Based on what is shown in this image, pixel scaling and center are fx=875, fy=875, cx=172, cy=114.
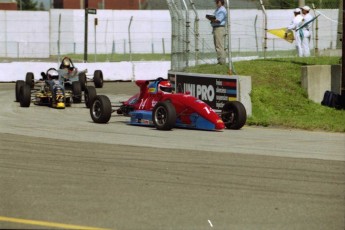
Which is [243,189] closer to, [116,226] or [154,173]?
[154,173]

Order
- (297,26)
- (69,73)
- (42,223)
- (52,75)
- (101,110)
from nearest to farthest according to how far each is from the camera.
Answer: (42,223) → (101,110) → (52,75) → (69,73) → (297,26)

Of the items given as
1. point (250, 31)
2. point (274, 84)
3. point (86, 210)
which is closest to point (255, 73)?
point (274, 84)

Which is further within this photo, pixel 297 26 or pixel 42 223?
pixel 297 26

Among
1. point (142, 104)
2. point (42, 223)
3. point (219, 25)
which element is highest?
point (219, 25)

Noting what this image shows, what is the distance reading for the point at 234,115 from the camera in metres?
15.6

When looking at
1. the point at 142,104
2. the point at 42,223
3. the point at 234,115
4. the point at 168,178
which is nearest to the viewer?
the point at 42,223

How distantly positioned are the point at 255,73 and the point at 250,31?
20.3 metres

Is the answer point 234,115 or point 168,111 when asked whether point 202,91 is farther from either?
point 168,111

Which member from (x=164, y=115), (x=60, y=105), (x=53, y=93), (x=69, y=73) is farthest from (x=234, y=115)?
(x=69, y=73)

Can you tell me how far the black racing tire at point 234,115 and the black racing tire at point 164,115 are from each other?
3.69 feet

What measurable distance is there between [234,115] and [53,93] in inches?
248

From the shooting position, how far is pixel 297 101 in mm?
18609

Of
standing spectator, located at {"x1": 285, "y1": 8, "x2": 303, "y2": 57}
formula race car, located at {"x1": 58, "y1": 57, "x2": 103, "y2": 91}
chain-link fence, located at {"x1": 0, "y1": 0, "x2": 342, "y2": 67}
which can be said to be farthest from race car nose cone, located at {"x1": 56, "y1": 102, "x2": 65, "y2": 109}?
chain-link fence, located at {"x1": 0, "y1": 0, "x2": 342, "y2": 67}

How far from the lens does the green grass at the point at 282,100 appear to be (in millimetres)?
16469
